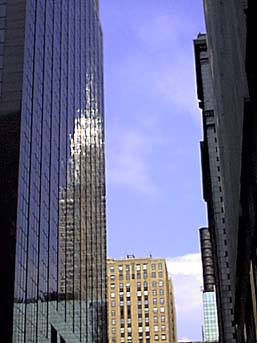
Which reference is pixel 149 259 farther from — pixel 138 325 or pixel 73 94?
pixel 73 94

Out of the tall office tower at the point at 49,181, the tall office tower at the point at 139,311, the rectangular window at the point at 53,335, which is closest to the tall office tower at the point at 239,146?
the tall office tower at the point at 49,181

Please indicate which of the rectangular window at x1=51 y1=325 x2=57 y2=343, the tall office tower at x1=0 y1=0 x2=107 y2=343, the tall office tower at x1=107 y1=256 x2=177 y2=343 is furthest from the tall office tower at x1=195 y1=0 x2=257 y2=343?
the tall office tower at x1=107 y1=256 x2=177 y2=343

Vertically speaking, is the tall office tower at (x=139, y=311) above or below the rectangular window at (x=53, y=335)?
above

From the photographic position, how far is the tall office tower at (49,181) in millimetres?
72562

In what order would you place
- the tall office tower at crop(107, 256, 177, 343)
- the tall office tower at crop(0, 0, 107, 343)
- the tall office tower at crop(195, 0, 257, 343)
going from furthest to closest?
the tall office tower at crop(107, 256, 177, 343)
the tall office tower at crop(0, 0, 107, 343)
the tall office tower at crop(195, 0, 257, 343)

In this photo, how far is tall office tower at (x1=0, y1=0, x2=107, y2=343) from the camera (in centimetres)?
7256

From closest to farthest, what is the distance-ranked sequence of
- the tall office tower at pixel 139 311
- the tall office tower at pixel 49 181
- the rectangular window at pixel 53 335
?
the tall office tower at pixel 49 181
the rectangular window at pixel 53 335
the tall office tower at pixel 139 311

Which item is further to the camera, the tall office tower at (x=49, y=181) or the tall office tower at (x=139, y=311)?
the tall office tower at (x=139, y=311)

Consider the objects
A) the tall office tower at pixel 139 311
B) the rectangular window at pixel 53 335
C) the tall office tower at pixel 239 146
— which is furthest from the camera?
the tall office tower at pixel 139 311

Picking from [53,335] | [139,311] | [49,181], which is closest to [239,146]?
[49,181]

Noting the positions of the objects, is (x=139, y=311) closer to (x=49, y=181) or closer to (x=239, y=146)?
(x=49, y=181)

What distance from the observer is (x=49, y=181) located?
287ft

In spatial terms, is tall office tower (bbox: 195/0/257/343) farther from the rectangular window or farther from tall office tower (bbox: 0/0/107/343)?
the rectangular window

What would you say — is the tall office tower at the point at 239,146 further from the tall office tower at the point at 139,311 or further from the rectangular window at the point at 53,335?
the tall office tower at the point at 139,311
